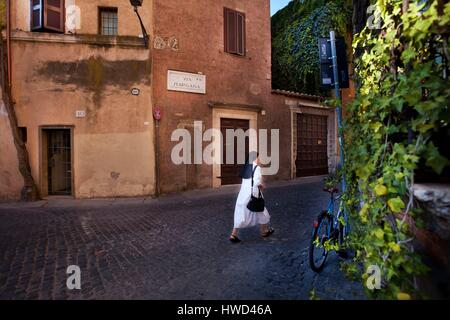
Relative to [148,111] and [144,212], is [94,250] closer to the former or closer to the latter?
[144,212]

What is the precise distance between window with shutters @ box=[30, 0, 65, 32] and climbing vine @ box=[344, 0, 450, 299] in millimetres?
9993

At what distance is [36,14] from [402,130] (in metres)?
11.0

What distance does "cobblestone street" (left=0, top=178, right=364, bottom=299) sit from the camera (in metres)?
3.11

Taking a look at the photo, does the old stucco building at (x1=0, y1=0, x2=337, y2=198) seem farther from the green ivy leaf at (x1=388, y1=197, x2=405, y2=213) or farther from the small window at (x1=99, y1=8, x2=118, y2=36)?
the green ivy leaf at (x1=388, y1=197, x2=405, y2=213)

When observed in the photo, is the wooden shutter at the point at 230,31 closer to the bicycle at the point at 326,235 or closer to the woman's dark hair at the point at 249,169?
the woman's dark hair at the point at 249,169

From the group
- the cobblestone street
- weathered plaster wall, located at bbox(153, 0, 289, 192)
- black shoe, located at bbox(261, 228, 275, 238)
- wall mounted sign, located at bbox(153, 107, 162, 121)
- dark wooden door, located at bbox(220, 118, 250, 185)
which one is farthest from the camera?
dark wooden door, located at bbox(220, 118, 250, 185)

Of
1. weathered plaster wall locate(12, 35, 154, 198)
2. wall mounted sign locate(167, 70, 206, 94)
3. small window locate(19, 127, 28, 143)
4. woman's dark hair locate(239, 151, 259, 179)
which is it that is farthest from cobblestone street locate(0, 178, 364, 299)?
wall mounted sign locate(167, 70, 206, 94)

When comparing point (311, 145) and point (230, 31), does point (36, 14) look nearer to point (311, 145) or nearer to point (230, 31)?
point (230, 31)

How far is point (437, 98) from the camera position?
1.70 meters

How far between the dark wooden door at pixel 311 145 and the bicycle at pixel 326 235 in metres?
9.47

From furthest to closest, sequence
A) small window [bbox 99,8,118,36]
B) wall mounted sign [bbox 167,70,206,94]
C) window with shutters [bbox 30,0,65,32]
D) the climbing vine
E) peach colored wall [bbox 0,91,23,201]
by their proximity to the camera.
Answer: wall mounted sign [bbox 167,70,206,94] < small window [bbox 99,8,118,36] < window with shutters [bbox 30,0,65,32] < peach colored wall [bbox 0,91,23,201] < the climbing vine

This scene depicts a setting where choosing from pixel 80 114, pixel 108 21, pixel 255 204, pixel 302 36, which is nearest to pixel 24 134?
pixel 80 114

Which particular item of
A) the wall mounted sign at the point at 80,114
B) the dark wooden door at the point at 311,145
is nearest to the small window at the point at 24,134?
the wall mounted sign at the point at 80,114
